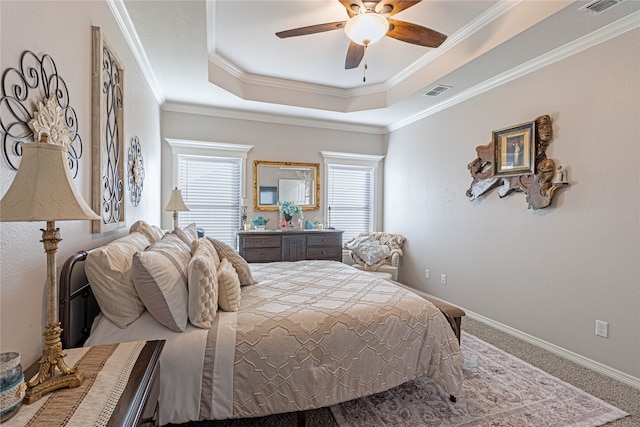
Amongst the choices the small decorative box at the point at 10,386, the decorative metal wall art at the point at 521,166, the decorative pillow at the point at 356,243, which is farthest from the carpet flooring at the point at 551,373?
the decorative pillow at the point at 356,243

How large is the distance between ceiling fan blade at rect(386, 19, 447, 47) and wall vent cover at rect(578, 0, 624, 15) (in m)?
0.97

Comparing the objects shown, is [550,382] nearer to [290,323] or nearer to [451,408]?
[451,408]

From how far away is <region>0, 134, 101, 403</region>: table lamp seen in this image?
0.79 metres

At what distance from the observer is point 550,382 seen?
230 cm

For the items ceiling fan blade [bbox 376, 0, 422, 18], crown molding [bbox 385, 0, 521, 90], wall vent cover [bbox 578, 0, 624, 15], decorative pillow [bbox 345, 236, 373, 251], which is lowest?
decorative pillow [bbox 345, 236, 373, 251]

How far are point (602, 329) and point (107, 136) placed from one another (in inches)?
161

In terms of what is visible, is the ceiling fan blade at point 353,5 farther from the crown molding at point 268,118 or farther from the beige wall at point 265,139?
the beige wall at point 265,139

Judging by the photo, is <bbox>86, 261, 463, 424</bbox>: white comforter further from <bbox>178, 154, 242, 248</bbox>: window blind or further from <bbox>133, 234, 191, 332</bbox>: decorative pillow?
<bbox>178, 154, 242, 248</bbox>: window blind

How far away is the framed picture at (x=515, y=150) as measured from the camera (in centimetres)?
298

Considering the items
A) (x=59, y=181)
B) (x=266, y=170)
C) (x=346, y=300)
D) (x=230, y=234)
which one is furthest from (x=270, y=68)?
(x=59, y=181)

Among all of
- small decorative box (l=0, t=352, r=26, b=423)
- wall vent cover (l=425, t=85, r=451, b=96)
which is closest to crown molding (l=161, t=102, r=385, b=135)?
wall vent cover (l=425, t=85, r=451, b=96)

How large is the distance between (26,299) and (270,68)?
3.55m

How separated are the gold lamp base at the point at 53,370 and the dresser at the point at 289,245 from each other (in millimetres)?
3338

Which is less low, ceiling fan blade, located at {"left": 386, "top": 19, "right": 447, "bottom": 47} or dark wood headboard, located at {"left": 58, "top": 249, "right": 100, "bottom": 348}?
ceiling fan blade, located at {"left": 386, "top": 19, "right": 447, "bottom": 47}
